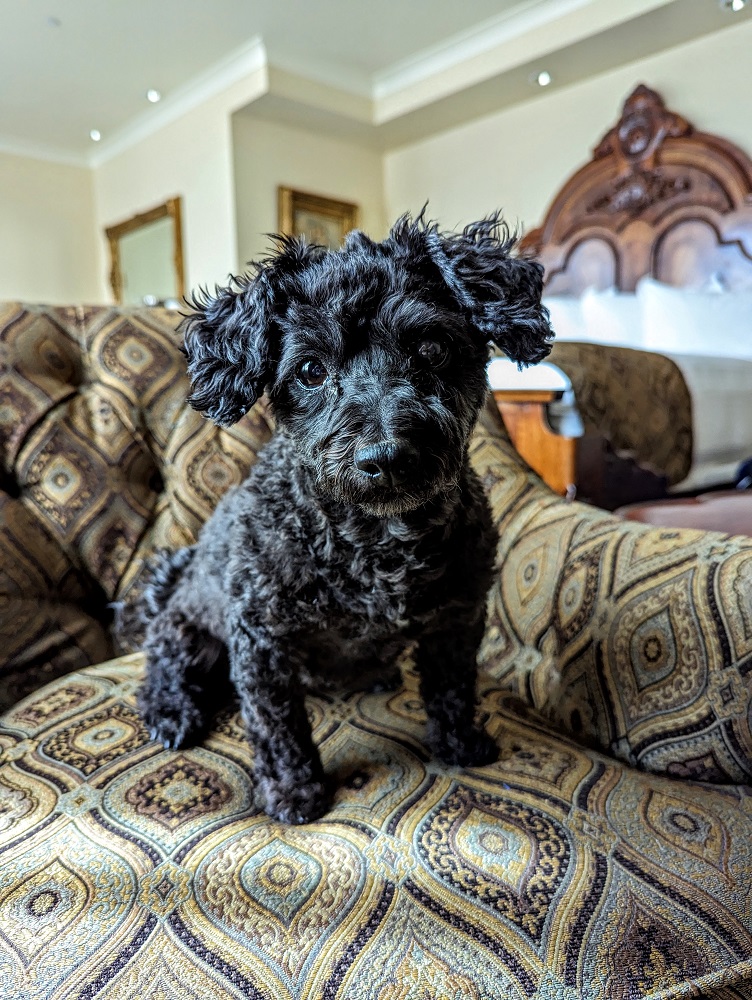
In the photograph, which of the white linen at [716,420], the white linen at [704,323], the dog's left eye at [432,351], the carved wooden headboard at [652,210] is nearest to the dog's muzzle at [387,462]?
the dog's left eye at [432,351]

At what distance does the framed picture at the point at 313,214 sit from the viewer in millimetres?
4789

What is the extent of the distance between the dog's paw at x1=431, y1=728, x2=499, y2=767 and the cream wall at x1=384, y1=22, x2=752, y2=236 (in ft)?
9.93

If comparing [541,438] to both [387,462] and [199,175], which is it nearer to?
[387,462]

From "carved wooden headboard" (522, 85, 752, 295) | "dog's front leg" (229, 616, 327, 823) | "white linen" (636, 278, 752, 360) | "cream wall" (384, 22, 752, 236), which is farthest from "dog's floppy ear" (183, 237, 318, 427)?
"carved wooden headboard" (522, 85, 752, 295)

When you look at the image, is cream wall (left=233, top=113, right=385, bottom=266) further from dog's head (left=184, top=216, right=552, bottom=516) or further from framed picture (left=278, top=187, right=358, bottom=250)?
dog's head (left=184, top=216, right=552, bottom=516)

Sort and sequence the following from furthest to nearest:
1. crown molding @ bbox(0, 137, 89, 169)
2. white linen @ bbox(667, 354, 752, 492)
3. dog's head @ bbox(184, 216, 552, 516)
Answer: crown molding @ bbox(0, 137, 89, 169)
white linen @ bbox(667, 354, 752, 492)
dog's head @ bbox(184, 216, 552, 516)

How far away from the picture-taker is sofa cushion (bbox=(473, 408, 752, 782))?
0.95 m

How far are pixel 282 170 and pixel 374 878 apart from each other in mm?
4905

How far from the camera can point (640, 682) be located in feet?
3.40

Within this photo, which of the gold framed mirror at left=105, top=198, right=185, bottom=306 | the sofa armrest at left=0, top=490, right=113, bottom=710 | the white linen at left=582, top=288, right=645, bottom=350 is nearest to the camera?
the sofa armrest at left=0, top=490, right=113, bottom=710

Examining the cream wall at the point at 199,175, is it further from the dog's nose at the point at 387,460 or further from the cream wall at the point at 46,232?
the dog's nose at the point at 387,460

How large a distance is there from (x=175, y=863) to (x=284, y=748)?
200 mm

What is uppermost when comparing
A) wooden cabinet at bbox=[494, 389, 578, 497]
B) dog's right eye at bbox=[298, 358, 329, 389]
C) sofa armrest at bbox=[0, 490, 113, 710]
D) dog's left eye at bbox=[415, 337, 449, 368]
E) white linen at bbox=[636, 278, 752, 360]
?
white linen at bbox=[636, 278, 752, 360]

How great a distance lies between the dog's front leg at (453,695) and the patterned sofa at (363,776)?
0.04m
